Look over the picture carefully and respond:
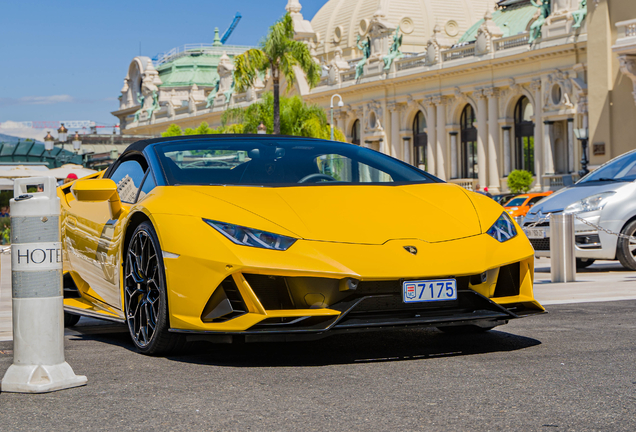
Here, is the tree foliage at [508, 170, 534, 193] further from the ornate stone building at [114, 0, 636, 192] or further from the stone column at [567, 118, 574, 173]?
the stone column at [567, 118, 574, 173]

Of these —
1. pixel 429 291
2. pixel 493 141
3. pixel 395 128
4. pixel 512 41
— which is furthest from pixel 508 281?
pixel 395 128

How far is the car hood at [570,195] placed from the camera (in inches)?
481

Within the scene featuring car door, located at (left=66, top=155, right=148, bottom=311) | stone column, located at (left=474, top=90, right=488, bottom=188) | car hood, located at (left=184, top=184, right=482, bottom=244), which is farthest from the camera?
stone column, located at (left=474, top=90, right=488, bottom=188)

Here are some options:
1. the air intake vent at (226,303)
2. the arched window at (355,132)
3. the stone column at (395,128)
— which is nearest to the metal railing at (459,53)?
the stone column at (395,128)

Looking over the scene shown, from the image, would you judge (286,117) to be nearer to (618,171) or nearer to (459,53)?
(459,53)

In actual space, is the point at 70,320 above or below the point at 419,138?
below

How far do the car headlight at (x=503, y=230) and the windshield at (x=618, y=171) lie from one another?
7378 mm

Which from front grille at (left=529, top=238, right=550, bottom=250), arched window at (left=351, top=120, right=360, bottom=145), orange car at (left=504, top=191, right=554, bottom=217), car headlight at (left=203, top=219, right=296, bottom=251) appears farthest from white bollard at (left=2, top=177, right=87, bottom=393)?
arched window at (left=351, top=120, right=360, bottom=145)

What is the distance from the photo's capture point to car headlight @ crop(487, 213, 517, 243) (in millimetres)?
5161

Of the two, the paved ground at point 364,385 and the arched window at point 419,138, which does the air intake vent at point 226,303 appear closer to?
the paved ground at point 364,385

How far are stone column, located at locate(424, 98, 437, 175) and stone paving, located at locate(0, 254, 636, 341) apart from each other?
52183mm

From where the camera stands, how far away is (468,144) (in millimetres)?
63719

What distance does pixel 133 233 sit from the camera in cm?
550

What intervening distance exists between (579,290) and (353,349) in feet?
15.1
